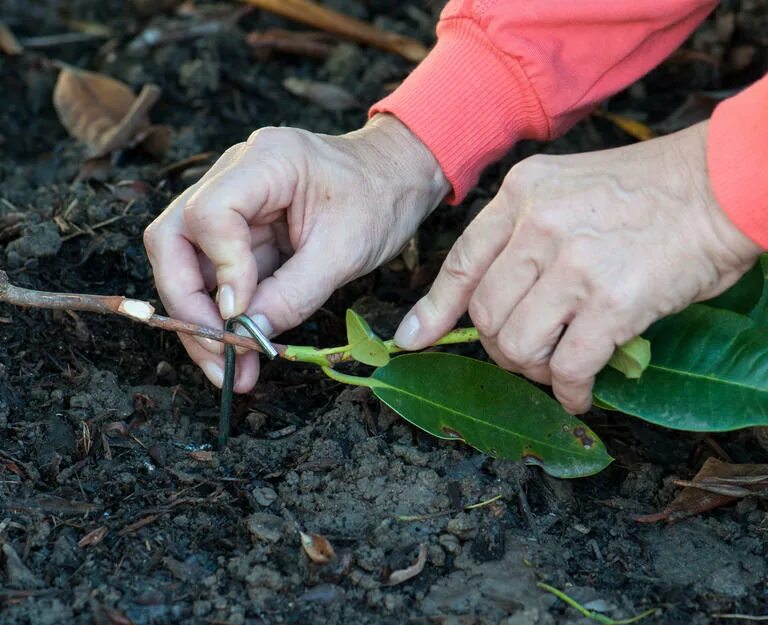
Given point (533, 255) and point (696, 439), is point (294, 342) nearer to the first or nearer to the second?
point (533, 255)

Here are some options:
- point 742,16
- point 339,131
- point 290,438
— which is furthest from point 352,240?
point 742,16

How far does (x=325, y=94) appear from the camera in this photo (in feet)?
9.26

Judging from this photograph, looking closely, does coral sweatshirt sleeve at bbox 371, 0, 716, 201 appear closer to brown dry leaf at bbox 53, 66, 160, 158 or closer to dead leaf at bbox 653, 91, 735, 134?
dead leaf at bbox 653, 91, 735, 134

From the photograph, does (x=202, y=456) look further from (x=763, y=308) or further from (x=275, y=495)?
(x=763, y=308)

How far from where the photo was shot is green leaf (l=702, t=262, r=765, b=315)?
1.77m

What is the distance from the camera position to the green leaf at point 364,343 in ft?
5.33

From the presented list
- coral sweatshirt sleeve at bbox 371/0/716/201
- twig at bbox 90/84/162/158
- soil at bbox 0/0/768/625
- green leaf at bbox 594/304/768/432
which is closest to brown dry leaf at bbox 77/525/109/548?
soil at bbox 0/0/768/625

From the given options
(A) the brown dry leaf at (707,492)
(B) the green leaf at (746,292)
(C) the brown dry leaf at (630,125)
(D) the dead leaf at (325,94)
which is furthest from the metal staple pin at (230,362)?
(C) the brown dry leaf at (630,125)

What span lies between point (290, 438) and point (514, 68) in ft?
2.66

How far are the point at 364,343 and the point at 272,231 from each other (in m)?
0.32

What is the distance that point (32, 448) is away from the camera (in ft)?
5.43

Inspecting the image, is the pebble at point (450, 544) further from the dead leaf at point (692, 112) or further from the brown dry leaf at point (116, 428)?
the dead leaf at point (692, 112)

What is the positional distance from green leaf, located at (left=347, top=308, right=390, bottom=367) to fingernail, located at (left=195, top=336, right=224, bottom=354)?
0.23 metres

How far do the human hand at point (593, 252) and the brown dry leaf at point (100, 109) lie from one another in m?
1.31
